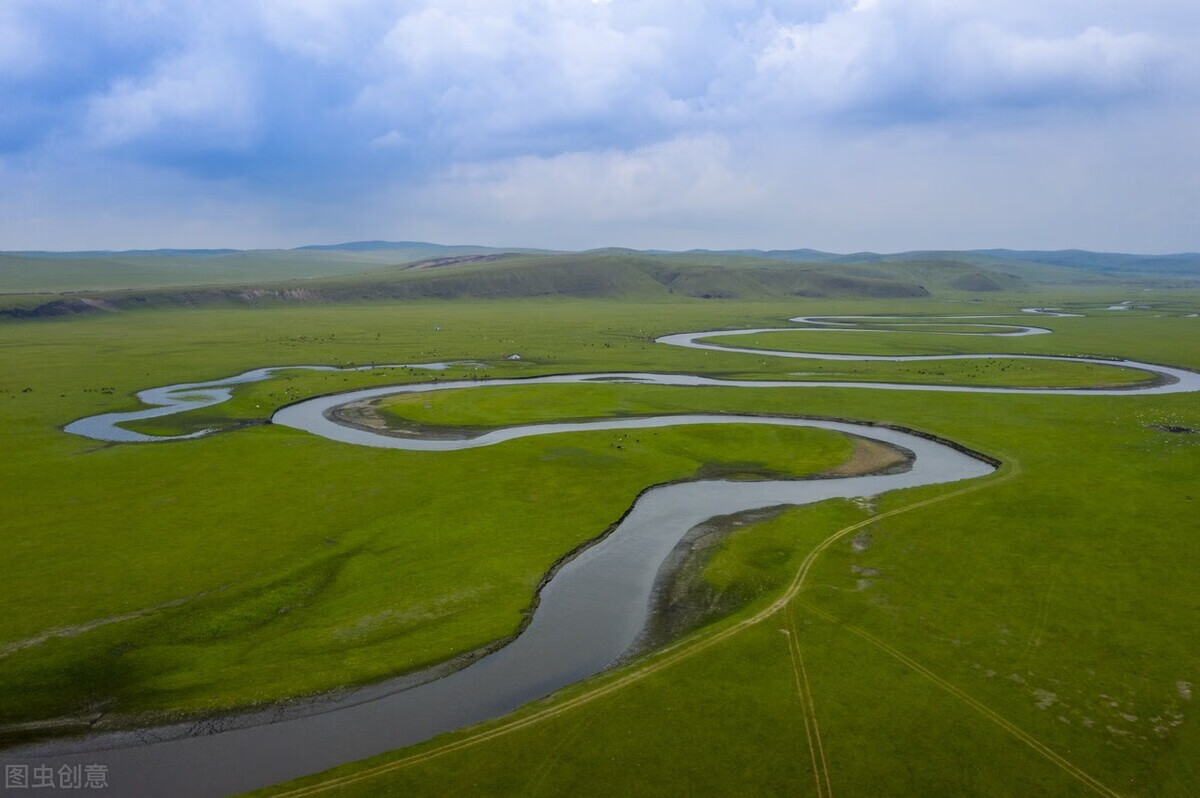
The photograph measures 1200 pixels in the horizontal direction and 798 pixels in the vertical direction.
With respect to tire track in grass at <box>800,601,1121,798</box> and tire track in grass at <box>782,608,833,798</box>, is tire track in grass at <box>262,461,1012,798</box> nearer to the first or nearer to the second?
tire track in grass at <box>800,601,1121,798</box>

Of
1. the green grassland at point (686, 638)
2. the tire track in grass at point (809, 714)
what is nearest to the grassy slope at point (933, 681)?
the green grassland at point (686, 638)

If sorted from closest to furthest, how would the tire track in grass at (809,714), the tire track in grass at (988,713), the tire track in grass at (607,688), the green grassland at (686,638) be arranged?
1. the tire track in grass at (988,713)
2. the tire track in grass at (809,714)
3. the tire track in grass at (607,688)
4. the green grassland at (686,638)

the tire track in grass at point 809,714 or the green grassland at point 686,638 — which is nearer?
the tire track in grass at point 809,714

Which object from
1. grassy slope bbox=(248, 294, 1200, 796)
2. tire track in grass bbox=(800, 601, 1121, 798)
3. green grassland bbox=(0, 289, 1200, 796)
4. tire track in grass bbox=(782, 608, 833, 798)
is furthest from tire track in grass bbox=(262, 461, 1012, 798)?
tire track in grass bbox=(782, 608, 833, 798)

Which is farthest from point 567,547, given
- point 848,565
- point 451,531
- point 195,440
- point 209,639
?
point 195,440

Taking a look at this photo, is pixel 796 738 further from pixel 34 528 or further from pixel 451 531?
pixel 34 528

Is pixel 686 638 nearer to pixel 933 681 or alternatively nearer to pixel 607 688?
pixel 607 688

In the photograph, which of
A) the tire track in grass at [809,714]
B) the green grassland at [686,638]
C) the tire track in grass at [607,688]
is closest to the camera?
the tire track in grass at [809,714]

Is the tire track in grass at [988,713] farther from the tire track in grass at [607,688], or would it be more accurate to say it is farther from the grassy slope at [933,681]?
the tire track in grass at [607,688]
